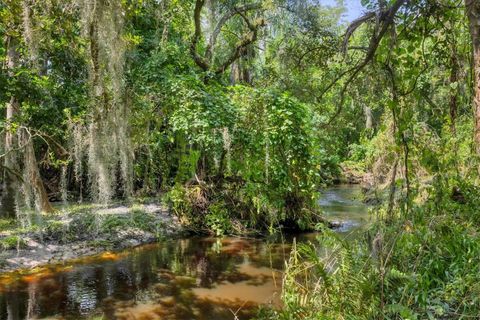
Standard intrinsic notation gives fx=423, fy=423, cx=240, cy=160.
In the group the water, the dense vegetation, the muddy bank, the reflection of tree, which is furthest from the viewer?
the muddy bank

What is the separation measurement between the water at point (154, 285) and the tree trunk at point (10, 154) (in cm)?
175

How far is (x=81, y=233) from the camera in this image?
7852 millimetres

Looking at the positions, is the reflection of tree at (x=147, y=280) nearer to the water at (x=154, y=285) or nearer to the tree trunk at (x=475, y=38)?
the water at (x=154, y=285)

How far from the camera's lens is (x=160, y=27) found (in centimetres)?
973

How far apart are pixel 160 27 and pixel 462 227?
26.1ft

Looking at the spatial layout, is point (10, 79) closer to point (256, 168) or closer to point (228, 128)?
point (228, 128)

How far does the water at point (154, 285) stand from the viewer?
5.18m

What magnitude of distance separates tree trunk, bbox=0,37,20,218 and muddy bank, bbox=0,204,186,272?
28.2 inches

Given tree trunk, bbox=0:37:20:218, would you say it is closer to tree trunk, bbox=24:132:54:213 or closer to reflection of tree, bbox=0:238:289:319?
tree trunk, bbox=24:132:54:213

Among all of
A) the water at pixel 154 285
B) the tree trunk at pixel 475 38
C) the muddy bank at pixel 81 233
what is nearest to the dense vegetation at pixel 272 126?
the tree trunk at pixel 475 38

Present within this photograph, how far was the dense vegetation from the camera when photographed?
321cm

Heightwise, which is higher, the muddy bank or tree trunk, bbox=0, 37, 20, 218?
tree trunk, bbox=0, 37, 20, 218

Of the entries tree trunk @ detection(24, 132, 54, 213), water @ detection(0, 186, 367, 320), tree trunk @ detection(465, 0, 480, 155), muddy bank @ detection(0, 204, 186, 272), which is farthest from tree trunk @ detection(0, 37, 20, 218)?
tree trunk @ detection(465, 0, 480, 155)

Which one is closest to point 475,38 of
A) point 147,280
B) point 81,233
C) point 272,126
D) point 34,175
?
point 147,280
